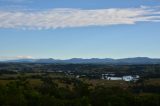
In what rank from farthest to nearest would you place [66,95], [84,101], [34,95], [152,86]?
[152,86], [66,95], [34,95], [84,101]

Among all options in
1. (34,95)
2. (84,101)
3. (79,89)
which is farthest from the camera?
(79,89)

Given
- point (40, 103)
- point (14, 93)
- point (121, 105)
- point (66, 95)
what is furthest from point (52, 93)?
point (121, 105)

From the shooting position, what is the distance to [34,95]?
357ft

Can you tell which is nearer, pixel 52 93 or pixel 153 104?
pixel 153 104

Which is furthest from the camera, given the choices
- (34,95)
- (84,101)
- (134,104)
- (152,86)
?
(152,86)

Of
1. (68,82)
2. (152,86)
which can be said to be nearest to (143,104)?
(152,86)

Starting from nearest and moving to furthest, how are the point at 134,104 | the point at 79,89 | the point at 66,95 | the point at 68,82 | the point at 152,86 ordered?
1. the point at 134,104
2. the point at 66,95
3. the point at 79,89
4. the point at 152,86
5. the point at 68,82

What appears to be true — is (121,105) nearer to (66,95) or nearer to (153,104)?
(153,104)

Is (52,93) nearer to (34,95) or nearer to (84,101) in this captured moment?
(34,95)

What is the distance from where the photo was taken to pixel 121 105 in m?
97.6

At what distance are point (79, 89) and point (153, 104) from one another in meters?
36.9

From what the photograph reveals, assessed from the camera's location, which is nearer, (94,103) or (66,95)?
(94,103)

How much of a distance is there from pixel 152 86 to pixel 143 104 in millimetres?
59535

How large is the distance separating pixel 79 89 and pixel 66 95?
9940 millimetres
